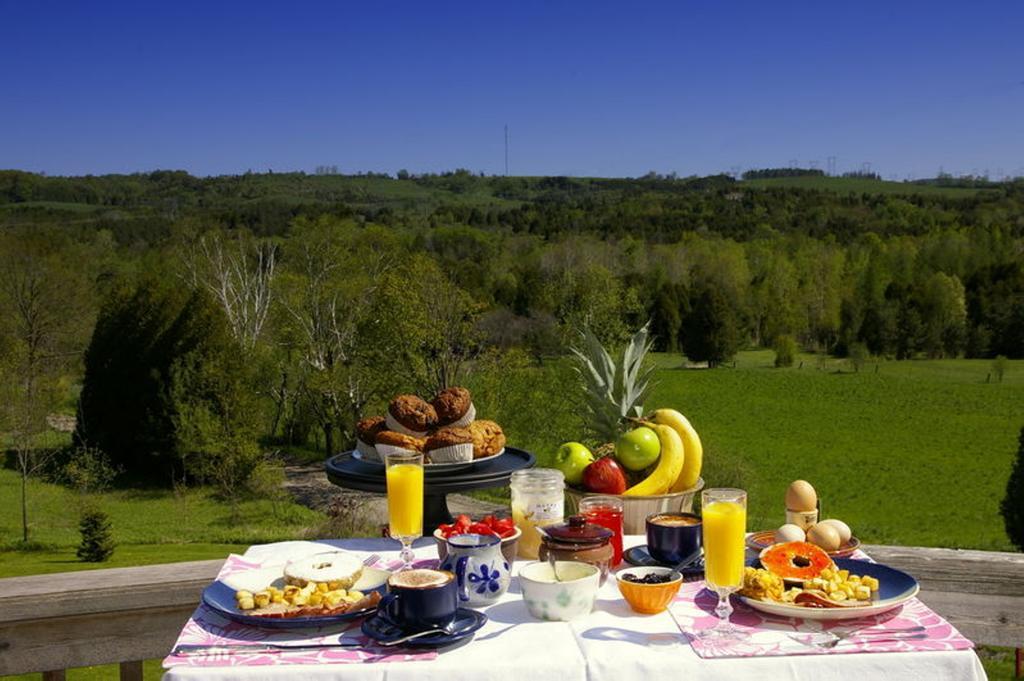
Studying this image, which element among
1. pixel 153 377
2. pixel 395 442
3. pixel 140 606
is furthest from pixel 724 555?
pixel 153 377

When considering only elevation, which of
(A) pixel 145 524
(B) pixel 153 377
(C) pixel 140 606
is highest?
(C) pixel 140 606

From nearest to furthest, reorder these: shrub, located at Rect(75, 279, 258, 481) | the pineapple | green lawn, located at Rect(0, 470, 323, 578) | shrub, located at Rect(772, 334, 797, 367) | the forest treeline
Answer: the pineapple
green lawn, located at Rect(0, 470, 323, 578)
the forest treeline
shrub, located at Rect(75, 279, 258, 481)
shrub, located at Rect(772, 334, 797, 367)

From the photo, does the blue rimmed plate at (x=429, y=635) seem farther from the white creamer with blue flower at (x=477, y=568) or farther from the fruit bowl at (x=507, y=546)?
the fruit bowl at (x=507, y=546)

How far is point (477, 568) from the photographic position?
7.76 ft

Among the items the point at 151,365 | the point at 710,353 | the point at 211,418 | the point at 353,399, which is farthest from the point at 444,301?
the point at 710,353

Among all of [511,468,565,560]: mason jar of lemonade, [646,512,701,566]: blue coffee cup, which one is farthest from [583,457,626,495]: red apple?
[646,512,701,566]: blue coffee cup

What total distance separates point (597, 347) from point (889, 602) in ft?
8.51

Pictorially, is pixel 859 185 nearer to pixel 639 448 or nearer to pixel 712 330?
pixel 712 330

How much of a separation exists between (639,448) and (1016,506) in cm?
2210

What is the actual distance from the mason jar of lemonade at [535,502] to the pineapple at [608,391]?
69.6 inches

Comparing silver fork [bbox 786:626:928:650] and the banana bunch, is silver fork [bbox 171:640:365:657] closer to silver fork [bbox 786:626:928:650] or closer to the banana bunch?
silver fork [bbox 786:626:928:650]

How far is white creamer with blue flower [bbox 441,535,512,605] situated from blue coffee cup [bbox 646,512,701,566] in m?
0.48

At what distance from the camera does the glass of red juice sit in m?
2.63

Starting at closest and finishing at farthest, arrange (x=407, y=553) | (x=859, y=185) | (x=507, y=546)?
(x=507, y=546) → (x=407, y=553) → (x=859, y=185)
